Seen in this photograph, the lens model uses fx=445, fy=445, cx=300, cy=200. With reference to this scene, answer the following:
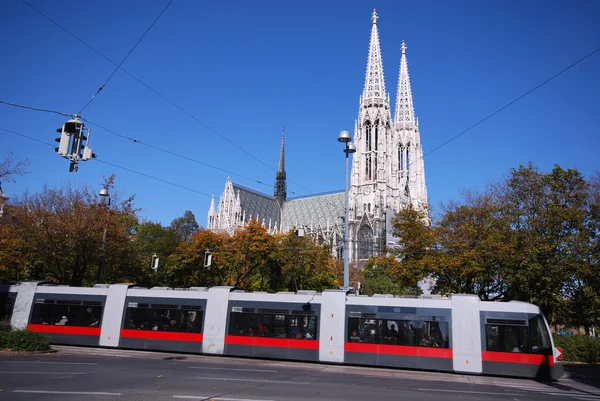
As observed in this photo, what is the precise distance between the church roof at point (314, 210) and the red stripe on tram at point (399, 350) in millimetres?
84682

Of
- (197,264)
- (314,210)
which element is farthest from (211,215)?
(197,264)

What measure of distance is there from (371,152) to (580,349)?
71.9 m

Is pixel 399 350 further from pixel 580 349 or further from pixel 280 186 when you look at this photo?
pixel 280 186

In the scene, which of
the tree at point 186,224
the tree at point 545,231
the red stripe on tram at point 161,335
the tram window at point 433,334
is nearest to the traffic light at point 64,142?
the red stripe on tram at point 161,335

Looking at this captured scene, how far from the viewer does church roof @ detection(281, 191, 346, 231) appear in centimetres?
10538

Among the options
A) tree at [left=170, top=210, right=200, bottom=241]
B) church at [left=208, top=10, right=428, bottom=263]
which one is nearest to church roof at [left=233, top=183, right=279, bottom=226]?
church at [left=208, top=10, right=428, bottom=263]

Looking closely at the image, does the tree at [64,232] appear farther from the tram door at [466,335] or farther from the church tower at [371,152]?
the church tower at [371,152]

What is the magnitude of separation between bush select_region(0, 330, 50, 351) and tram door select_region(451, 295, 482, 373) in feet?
52.1

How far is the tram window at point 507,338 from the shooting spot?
627 inches

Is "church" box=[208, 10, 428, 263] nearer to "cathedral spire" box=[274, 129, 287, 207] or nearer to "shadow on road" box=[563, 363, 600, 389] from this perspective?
"cathedral spire" box=[274, 129, 287, 207]

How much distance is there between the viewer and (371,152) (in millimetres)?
93938

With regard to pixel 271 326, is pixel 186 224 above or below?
above

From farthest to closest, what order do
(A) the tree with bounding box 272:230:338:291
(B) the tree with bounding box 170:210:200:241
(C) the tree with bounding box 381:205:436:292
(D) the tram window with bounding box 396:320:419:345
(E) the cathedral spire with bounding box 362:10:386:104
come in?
(E) the cathedral spire with bounding box 362:10:386:104 → (B) the tree with bounding box 170:210:200:241 → (A) the tree with bounding box 272:230:338:291 → (C) the tree with bounding box 381:205:436:292 → (D) the tram window with bounding box 396:320:419:345

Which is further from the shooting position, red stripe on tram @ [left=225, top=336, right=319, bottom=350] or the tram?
red stripe on tram @ [left=225, top=336, right=319, bottom=350]
